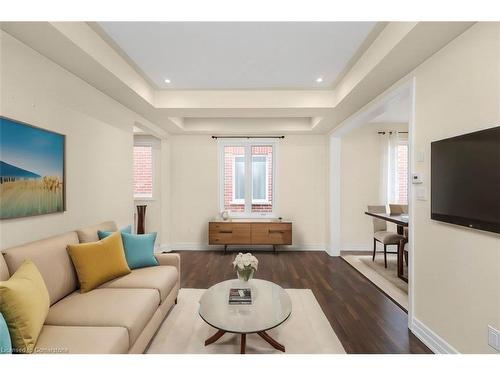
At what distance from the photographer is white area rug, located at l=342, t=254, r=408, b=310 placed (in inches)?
113

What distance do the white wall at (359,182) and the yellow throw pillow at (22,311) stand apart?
482 cm

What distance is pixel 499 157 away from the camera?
1358 mm

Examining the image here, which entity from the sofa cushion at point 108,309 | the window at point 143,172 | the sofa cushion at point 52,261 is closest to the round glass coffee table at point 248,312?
the sofa cushion at point 108,309

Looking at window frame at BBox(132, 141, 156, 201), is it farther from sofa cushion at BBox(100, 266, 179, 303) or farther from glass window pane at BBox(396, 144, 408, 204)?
glass window pane at BBox(396, 144, 408, 204)

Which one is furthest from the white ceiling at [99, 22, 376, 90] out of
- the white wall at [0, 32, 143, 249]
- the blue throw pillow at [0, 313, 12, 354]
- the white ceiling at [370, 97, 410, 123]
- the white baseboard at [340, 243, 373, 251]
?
the white baseboard at [340, 243, 373, 251]

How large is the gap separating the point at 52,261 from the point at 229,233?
306cm

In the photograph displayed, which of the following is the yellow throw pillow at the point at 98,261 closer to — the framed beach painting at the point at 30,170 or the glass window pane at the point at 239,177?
the framed beach painting at the point at 30,170

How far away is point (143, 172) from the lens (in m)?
4.93

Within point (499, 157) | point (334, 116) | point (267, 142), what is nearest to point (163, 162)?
point (267, 142)

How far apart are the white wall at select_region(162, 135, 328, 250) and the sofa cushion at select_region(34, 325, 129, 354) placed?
3.53 metres

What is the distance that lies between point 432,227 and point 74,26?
3.27 metres

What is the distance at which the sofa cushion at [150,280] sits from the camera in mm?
1989

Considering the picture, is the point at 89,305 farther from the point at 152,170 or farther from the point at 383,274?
the point at 383,274

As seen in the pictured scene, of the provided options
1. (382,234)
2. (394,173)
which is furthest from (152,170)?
(394,173)
